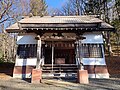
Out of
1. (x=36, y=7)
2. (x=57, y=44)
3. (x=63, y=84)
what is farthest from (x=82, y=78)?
(x=36, y=7)

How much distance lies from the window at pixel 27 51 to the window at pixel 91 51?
364 cm

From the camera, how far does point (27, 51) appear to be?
13492mm

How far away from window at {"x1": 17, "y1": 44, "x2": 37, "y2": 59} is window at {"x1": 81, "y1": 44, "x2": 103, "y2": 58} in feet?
11.9

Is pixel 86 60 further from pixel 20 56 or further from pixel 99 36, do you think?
pixel 20 56

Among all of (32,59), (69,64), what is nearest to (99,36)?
(69,64)

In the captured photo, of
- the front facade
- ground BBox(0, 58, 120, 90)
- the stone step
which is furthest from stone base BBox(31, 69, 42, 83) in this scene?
the stone step

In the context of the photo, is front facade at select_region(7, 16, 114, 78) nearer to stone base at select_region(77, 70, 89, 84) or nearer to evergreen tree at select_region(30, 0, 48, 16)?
stone base at select_region(77, 70, 89, 84)

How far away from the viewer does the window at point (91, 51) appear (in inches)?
523

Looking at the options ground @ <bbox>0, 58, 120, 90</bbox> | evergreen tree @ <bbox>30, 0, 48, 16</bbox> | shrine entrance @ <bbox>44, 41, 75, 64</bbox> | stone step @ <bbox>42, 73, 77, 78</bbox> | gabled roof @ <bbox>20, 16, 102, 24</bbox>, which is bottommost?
ground @ <bbox>0, 58, 120, 90</bbox>

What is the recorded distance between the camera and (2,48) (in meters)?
29.1

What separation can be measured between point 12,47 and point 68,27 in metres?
22.3

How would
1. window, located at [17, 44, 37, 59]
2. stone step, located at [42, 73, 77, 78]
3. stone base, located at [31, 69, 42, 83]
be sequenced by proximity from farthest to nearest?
window, located at [17, 44, 37, 59], stone step, located at [42, 73, 77, 78], stone base, located at [31, 69, 42, 83]

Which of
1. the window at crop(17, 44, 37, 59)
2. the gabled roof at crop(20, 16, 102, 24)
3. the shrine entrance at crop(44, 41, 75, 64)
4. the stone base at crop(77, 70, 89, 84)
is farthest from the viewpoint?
the shrine entrance at crop(44, 41, 75, 64)

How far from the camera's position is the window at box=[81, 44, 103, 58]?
1330cm
